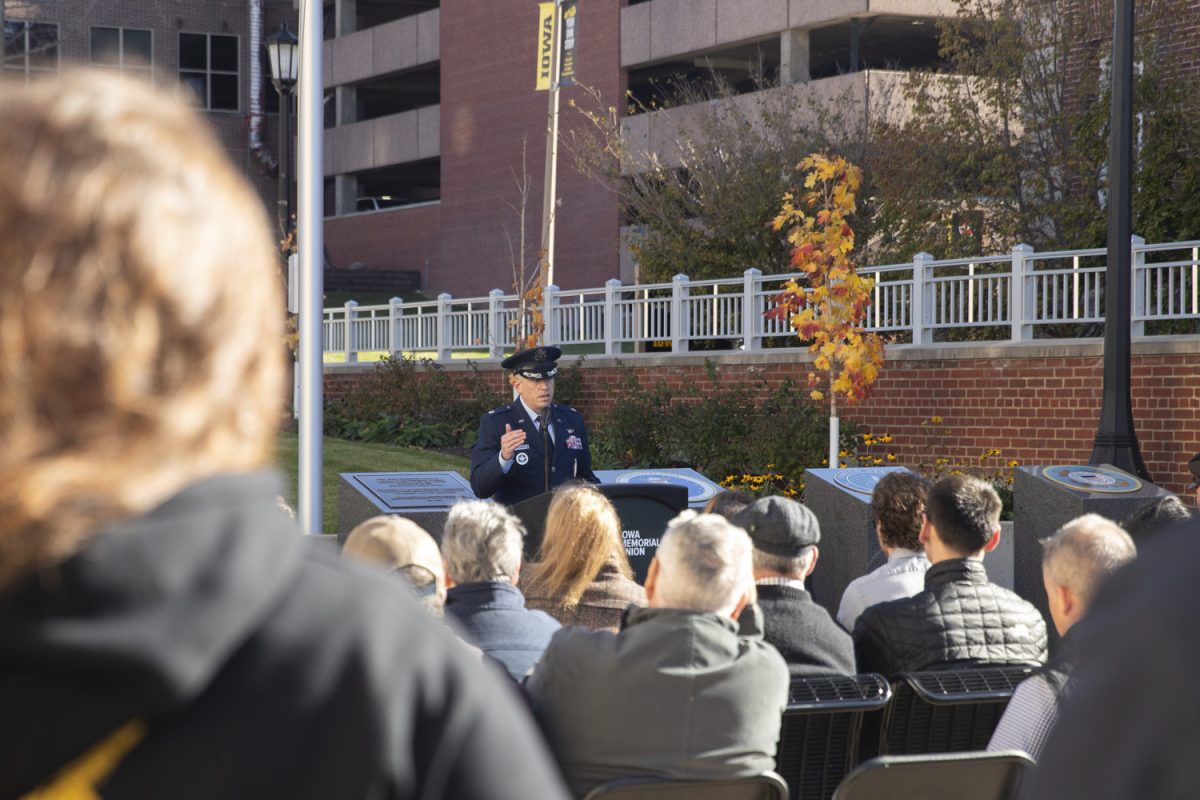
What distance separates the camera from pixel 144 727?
1193 mm

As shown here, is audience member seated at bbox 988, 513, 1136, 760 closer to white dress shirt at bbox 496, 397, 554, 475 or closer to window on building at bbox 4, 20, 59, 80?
white dress shirt at bbox 496, 397, 554, 475

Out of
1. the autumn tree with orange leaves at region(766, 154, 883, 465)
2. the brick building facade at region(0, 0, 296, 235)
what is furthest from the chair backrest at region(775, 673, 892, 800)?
the brick building facade at region(0, 0, 296, 235)

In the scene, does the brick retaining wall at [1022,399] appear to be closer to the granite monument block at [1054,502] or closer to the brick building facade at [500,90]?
the granite monument block at [1054,502]

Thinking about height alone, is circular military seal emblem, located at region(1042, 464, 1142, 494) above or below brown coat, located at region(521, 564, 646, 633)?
above

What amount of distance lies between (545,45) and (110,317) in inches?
997

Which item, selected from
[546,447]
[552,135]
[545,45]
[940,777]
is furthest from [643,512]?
[545,45]

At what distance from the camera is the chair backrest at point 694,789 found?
3.50 m

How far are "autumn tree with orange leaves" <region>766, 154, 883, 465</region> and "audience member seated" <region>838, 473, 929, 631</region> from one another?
26.1 feet

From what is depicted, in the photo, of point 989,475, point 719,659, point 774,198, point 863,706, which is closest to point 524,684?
point 719,659

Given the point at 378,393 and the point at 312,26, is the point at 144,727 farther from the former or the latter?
the point at 378,393

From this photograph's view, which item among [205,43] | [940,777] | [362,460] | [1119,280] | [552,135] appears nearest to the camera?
[940,777]

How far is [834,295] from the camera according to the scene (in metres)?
14.6

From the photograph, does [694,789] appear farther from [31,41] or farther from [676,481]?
[31,41]

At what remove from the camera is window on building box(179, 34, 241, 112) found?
4384 centimetres
